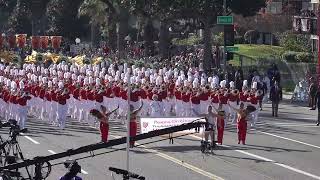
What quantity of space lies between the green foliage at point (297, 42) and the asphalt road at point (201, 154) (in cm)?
3105

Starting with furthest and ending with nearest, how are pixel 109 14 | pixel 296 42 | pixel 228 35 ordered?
pixel 296 42 → pixel 109 14 → pixel 228 35

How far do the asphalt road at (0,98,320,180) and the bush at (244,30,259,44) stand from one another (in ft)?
136

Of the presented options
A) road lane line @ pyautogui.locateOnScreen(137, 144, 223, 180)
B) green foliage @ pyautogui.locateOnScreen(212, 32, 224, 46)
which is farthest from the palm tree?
road lane line @ pyautogui.locateOnScreen(137, 144, 223, 180)

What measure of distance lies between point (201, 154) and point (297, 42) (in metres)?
41.5

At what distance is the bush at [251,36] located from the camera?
241ft

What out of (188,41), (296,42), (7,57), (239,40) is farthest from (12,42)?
(296,42)

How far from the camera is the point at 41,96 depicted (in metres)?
32.7

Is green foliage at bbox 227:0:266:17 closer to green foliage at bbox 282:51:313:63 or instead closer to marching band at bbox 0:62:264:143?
green foliage at bbox 282:51:313:63

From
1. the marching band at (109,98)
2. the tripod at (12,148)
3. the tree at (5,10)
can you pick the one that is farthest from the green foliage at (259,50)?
the tripod at (12,148)

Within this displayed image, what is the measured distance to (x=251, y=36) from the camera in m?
73.8

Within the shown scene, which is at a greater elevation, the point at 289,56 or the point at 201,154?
the point at 289,56

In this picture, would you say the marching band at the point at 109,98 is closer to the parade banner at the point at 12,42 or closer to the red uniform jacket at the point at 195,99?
the red uniform jacket at the point at 195,99

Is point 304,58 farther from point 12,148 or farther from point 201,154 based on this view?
point 12,148

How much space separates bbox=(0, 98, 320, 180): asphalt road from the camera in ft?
69.2
